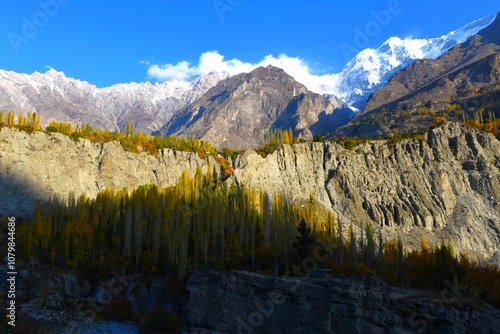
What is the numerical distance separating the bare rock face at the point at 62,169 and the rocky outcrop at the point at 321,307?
90.2 ft

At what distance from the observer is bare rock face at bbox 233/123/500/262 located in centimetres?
6353

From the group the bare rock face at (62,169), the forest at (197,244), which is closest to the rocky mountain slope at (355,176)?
the bare rock face at (62,169)

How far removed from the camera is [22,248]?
138ft

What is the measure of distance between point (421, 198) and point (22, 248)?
186 ft

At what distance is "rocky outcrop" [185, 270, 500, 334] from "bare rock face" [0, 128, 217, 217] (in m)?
27.5

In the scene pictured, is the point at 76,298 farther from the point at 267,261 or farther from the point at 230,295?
the point at 267,261

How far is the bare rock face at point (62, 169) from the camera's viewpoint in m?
51.9

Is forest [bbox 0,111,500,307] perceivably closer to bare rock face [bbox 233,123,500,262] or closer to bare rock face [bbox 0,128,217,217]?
bare rock face [bbox 0,128,217,217]

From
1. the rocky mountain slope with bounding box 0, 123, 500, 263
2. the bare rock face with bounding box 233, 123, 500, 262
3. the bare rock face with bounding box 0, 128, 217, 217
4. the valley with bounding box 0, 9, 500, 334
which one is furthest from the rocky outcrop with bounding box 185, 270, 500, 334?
the bare rock face with bounding box 233, 123, 500, 262

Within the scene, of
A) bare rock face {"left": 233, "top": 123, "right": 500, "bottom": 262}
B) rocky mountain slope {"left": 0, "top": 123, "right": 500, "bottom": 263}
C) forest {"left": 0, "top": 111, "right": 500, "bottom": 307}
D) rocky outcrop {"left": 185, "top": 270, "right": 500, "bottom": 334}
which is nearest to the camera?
rocky outcrop {"left": 185, "top": 270, "right": 500, "bottom": 334}

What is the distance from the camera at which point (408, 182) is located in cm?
7000

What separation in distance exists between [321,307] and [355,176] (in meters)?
41.3

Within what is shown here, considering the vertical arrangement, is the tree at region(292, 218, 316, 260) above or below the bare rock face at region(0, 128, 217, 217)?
below

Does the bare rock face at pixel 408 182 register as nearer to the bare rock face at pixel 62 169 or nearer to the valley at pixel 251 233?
the valley at pixel 251 233
